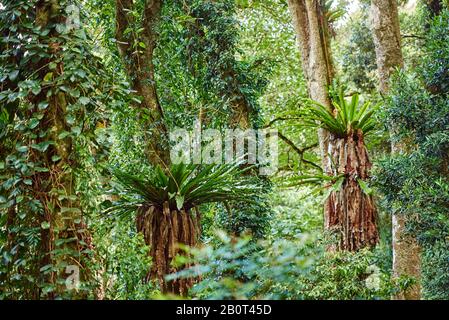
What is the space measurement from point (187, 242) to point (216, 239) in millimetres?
1032

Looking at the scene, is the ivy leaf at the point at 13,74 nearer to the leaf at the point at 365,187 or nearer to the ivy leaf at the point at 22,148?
the ivy leaf at the point at 22,148

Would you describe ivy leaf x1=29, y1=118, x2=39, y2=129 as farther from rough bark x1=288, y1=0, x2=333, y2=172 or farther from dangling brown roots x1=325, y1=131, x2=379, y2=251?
rough bark x1=288, y1=0, x2=333, y2=172

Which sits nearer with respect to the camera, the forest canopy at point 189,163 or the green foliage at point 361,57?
the forest canopy at point 189,163

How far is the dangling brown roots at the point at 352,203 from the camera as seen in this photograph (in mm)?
4031

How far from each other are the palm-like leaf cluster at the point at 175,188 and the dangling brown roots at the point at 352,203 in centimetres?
92

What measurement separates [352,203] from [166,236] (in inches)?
56.8

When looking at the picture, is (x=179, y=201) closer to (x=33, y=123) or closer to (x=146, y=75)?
(x=33, y=123)

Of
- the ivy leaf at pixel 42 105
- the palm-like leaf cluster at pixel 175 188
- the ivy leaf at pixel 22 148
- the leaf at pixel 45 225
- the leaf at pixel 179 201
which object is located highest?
the ivy leaf at pixel 42 105

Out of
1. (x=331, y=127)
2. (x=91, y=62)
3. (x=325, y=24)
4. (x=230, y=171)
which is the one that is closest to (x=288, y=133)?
(x=325, y=24)

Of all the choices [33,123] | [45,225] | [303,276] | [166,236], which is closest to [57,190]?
[45,225]

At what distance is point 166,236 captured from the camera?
11.2 feet

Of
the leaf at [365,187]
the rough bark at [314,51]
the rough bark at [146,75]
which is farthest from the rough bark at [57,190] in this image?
the rough bark at [314,51]

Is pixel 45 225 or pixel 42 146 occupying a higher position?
pixel 42 146

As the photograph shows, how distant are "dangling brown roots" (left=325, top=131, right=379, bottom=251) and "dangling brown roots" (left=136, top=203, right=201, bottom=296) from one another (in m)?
1.19
